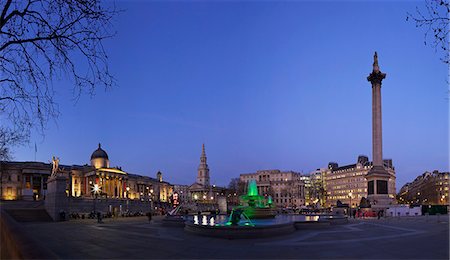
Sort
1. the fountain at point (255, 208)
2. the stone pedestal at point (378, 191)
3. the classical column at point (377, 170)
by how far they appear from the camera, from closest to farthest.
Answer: the fountain at point (255, 208)
the stone pedestal at point (378, 191)
the classical column at point (377, 170)

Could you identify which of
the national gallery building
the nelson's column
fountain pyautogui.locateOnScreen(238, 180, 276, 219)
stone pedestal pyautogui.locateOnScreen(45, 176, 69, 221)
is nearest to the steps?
stone pedestal pyautogui.locateOnScreen(45, 176, 69, 221)

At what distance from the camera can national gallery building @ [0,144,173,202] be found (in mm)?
105325

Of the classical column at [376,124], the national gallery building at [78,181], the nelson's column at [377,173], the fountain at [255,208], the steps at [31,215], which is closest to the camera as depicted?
the fountain at [255,208]

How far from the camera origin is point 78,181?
12388 centimetres

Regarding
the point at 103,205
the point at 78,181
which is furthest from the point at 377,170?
the point at 78,181

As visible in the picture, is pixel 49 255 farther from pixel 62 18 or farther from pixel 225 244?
pixel 225 244

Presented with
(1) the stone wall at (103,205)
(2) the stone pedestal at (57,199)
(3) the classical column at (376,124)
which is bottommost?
(1) the stone wall at (103,205)

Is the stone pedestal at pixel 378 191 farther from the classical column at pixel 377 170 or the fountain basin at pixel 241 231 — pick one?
the fountain basin at pixel 241 231

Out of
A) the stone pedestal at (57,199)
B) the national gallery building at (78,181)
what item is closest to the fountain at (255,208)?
the stone pedestal at (57,199)

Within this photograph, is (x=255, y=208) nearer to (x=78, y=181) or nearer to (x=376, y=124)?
→ (x=376, y=124)

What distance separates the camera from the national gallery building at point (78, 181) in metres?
105

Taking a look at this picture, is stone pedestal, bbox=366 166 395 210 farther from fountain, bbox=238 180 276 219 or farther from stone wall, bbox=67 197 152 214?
stone wall, bbox=67 197 152 214

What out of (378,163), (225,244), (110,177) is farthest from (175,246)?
(110,177)

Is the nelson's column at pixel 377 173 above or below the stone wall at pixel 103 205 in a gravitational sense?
above
